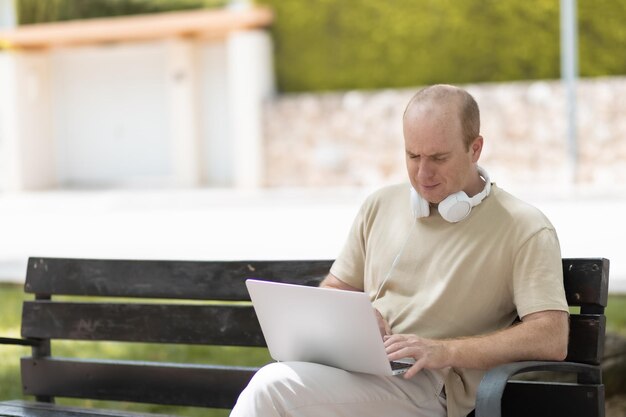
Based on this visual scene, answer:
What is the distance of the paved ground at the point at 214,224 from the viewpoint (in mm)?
11617

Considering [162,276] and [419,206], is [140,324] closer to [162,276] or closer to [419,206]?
[162,276]

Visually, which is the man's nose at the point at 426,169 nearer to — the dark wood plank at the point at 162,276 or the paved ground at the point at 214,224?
the dark wood plank at the point at 162,276

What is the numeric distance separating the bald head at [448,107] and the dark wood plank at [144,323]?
1.04 meters

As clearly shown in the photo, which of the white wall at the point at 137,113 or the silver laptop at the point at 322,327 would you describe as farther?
the white wall at the point at 137,113

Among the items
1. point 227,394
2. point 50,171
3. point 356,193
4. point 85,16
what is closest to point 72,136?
point 50,171

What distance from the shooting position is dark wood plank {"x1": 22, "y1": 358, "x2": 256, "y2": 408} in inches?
161

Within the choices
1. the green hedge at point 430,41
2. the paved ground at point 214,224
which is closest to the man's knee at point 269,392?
the paved ground at point 214,224

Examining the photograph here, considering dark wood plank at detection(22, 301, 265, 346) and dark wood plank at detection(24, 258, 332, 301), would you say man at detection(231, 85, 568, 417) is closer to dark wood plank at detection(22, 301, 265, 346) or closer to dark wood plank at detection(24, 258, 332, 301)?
dark wood plank at detection(24, 258, 332, 301)

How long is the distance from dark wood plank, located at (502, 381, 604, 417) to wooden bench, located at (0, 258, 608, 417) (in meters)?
0.80

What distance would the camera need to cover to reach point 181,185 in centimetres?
2202

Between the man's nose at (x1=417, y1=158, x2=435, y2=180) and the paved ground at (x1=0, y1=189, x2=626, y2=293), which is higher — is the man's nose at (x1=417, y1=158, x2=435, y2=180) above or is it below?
above

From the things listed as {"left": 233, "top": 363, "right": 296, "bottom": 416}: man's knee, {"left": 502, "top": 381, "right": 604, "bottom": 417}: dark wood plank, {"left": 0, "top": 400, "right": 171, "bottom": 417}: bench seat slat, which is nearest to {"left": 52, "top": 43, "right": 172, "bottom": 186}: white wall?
{"left": 0, "top": 400, "right": 171, "bottom": 417}: bench seat slat

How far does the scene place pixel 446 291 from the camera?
133 inches

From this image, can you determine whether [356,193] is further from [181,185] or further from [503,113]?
[181,185]
